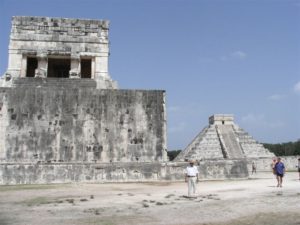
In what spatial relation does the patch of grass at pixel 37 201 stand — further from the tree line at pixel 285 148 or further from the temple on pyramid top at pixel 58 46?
the tree line at pixel 285 148

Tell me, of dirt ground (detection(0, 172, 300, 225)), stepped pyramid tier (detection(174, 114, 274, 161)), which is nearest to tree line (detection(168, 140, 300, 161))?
stepped pyramid tier (detection(174, 114, 274, 161))

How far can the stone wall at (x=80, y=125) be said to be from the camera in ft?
44.5

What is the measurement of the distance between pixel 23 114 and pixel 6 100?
0.88 metres

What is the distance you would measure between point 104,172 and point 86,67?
7417 mm

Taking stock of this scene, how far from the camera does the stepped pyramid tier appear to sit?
23.6m

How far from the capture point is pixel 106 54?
17.2 meters

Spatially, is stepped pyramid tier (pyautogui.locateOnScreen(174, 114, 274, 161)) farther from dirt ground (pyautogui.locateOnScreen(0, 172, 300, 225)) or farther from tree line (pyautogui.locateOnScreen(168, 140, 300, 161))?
tree line (pyautogui.locateOnScreen(168, 140, 300, 161))

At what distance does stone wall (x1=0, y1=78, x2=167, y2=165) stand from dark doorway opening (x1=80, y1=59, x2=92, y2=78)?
340 cm

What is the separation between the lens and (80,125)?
46.0 feet

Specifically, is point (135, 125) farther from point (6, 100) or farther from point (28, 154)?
point (6, 100)

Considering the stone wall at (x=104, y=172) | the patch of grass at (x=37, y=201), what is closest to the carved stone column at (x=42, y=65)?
the stone wall at (x=104, y=172)

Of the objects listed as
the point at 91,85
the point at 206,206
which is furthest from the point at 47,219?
the point at 91,85

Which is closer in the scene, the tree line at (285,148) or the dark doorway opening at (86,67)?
the dark doorway opening at (86,67)

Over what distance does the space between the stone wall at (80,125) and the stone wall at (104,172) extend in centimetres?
123
